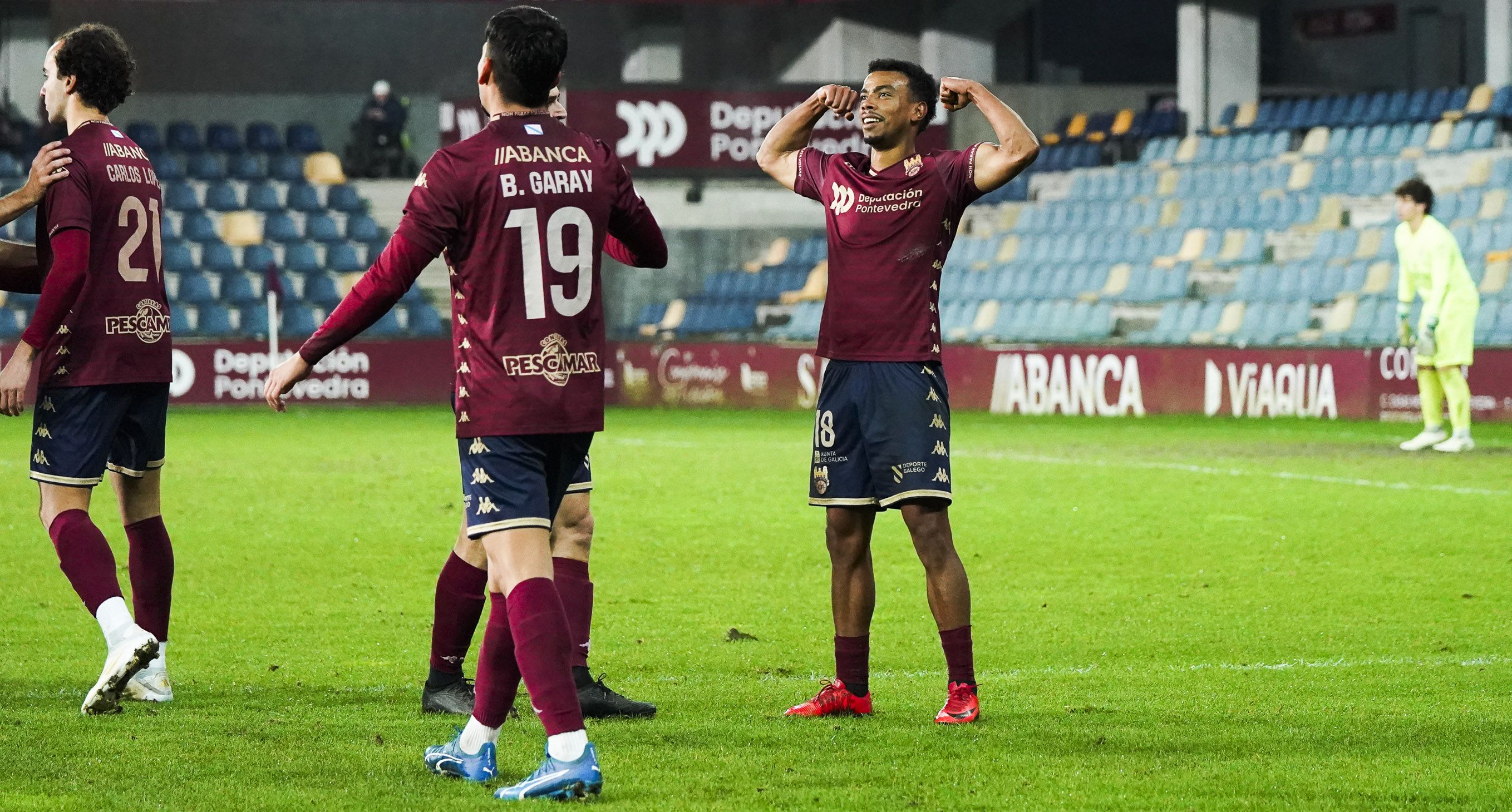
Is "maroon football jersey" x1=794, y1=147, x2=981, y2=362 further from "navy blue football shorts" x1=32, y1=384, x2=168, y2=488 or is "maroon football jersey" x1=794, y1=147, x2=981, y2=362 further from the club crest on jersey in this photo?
"navy blue football shorts" x1=32, y1=384, x2=168, y2=488

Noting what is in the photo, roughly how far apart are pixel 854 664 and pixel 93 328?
250 centimetres

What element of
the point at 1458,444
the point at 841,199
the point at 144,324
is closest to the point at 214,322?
the point at 1458,444

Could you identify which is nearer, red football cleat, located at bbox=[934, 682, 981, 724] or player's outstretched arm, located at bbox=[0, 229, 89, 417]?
red football cleat, located at bbox=[934, 682, 981, 724]

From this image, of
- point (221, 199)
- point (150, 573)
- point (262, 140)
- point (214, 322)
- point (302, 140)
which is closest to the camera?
point (150, 573)

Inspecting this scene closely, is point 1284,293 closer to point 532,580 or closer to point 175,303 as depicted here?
point 175,303

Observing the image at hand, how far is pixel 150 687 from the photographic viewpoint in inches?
247

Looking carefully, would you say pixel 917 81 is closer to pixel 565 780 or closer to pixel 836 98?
pixel 836 98

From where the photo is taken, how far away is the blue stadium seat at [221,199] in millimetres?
Result: 30250

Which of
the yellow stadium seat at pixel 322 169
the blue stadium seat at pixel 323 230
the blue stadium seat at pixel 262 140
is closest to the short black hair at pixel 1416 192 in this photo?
the blue stadium seat at pixel 323 230

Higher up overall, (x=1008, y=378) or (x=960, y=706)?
(x=1008, y=378)

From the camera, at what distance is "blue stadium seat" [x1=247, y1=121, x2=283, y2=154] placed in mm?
31953

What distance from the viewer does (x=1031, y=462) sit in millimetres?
15992

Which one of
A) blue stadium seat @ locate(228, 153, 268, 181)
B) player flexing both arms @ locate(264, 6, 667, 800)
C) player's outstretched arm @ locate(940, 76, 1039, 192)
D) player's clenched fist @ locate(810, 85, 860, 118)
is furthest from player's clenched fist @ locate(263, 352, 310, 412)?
blue stadium seat @ locate(228, 153, 268, 181)

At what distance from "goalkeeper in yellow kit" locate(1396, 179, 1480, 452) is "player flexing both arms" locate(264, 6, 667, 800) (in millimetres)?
11999
